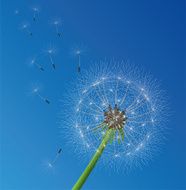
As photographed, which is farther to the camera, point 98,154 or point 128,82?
point 128,82

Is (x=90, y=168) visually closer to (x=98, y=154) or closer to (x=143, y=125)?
Result: (x=98, y=154)

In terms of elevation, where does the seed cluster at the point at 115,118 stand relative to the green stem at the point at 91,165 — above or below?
above

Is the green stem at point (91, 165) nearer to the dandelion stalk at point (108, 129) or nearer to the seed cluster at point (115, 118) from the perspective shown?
the dandelion stalk at point (108, 129)

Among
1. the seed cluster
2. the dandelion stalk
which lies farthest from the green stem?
the seed cluster

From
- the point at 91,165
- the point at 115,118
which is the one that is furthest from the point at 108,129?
the point at 91,165

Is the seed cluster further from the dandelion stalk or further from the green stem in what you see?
the green stem

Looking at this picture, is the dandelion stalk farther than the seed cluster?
No

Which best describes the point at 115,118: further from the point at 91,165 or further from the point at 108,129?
the point at 91,165

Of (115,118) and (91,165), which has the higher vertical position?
(115,118)

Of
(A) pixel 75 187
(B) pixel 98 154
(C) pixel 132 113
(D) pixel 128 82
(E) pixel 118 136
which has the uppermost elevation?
(D) pixel 128 82

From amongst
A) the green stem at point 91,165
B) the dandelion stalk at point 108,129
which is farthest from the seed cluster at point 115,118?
the green stem at point 91,165

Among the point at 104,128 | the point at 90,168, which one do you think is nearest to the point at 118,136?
the point at 104,128
